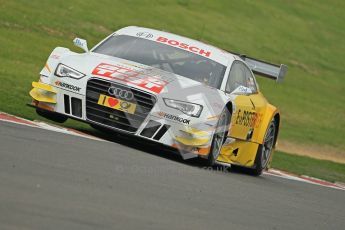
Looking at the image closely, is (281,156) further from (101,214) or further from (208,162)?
(101,214)

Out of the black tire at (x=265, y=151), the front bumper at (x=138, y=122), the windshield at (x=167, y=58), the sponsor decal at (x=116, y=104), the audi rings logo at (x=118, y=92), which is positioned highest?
the windshield at (x=167, y=58)

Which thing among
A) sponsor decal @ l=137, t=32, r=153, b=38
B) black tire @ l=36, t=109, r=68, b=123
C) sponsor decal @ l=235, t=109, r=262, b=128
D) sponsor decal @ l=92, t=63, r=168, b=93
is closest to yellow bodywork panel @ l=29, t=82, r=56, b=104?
black tire @ l=36, t=109, r=68, b=123

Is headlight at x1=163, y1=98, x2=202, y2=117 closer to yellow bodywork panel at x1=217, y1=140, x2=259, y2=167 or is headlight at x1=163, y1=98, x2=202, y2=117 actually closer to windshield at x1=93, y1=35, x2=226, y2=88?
windshield at x1=93, y1=35, x2=226, y2=88

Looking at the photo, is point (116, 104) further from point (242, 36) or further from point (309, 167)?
point (242, 36)

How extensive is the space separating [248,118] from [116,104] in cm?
217

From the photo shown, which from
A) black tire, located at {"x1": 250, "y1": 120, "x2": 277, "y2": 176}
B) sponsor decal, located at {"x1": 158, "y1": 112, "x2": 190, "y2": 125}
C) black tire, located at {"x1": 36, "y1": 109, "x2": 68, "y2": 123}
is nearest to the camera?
sponsor decal, located at {"x1": 158, "y1": 112, "x2": 190, "y2": 125}

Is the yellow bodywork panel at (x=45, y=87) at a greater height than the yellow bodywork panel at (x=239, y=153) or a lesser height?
greater

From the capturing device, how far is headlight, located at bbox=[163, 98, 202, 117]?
10898mm

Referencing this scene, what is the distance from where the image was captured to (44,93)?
1134 cm

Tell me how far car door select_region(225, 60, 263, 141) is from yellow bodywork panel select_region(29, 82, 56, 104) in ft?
7.03

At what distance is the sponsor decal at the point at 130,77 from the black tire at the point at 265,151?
2413mm

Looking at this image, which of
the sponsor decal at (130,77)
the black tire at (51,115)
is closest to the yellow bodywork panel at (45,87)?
the black tire at (51,115)

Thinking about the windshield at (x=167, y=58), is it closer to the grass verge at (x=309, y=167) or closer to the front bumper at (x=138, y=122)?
the front bumper at (x=138, y=122)

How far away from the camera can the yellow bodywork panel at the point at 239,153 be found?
40.1ft
